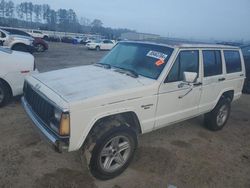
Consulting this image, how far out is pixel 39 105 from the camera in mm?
3490

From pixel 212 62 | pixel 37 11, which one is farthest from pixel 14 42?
pixel 37 11

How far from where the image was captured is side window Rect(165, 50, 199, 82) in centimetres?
403

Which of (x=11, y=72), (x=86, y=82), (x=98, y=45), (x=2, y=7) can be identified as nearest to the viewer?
(x=86, y=82)

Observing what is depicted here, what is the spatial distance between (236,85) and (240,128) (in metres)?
1.09

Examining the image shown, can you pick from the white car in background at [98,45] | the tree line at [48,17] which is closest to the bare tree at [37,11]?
the tree line at [48,17]

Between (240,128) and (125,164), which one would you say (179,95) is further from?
(240,128)

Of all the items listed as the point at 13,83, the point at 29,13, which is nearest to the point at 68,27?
the point at 29,13

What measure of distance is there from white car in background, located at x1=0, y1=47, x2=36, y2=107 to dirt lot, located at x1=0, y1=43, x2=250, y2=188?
550 millimetres

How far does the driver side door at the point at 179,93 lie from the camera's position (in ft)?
12.9

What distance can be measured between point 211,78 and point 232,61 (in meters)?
1.07

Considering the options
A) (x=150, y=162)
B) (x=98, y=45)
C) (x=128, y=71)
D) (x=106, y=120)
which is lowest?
(x=150, y=162)

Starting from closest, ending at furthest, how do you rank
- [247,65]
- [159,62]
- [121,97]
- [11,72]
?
1. [121,97]
2. [159,62]
3. [11,72]
4. [247,65]

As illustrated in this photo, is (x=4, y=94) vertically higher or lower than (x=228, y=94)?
lower

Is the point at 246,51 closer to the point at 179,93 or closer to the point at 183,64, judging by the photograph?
the point at 183,64
